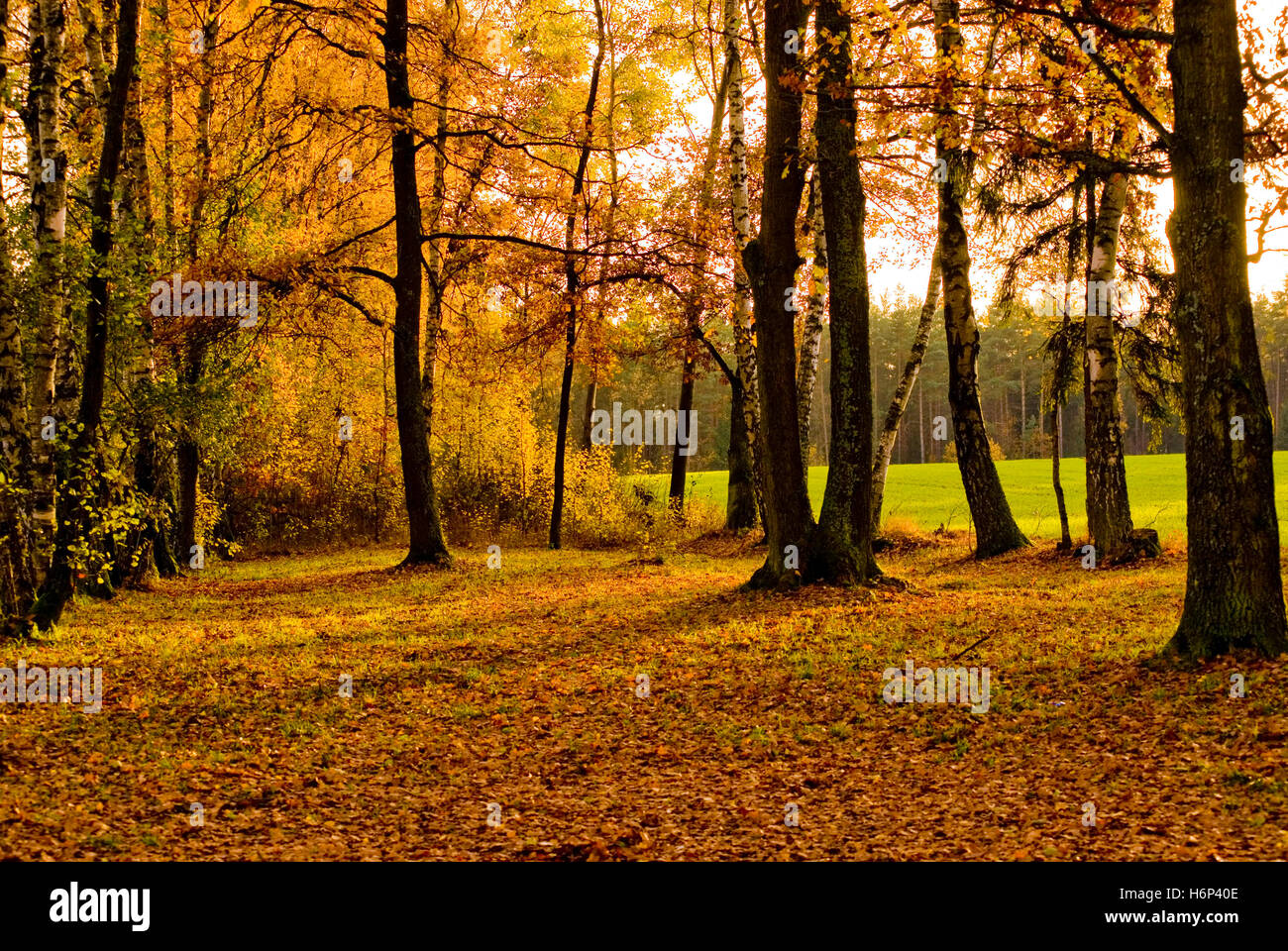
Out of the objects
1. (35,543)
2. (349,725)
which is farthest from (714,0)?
(349,725)

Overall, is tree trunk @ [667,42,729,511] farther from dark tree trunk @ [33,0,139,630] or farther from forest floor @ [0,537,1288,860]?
dark tree trunk @ [33,0,139,630]

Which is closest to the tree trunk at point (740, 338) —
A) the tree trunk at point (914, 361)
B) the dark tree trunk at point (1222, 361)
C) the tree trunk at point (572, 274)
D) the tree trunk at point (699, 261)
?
the tree trunk at point (699, 261)

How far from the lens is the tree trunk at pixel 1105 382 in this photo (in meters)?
15.3

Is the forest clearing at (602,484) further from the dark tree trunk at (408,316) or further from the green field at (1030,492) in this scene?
the green field at (1030,492)

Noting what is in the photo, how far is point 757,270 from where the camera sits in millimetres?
12914

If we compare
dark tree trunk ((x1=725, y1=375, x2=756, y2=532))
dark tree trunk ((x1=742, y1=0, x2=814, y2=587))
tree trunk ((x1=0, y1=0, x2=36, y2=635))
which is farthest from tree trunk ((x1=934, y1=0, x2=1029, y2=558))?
tree trunk ((x1=0, y1=0, x2=36, y2=635))

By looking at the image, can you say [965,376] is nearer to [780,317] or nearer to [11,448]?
[780,317]

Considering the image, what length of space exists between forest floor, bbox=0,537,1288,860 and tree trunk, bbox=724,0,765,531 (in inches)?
292

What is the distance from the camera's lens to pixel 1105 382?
15328 mm

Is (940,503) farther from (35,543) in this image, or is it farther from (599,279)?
(35,543)

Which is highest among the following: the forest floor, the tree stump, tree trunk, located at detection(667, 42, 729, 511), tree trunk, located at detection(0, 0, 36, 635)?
tree trunk, located at detection(667, 42, 729, 511)

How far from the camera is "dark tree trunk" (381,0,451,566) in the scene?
1730 centimetres

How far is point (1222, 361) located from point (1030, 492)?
117 feet

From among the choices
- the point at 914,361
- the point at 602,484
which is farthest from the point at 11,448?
the point at 602,484
